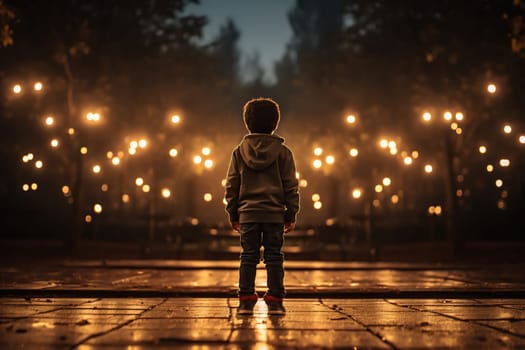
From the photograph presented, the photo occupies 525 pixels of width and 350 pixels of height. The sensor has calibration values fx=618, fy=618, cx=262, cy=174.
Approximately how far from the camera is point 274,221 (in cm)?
554

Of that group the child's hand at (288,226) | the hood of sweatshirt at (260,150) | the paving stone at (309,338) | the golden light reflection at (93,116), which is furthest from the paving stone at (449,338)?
the golden light reflection at (93,116)

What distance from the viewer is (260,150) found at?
5.69m

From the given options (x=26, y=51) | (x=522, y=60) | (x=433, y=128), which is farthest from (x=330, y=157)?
(x=26, y=51)

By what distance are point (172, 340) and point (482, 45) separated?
18851 millimetres

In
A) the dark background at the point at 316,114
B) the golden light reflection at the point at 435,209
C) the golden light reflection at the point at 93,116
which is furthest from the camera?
the golden light reflection at the point at 435,209

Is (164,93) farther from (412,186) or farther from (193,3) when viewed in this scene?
(412,186)

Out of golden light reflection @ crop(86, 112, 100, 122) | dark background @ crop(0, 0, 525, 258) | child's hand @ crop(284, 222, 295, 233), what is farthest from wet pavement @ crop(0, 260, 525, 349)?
golden light reflection @ crop(86, 112, 100, 122)

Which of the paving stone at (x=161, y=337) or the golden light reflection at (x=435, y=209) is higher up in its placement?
the golden light reflection at (x=435, y=209)

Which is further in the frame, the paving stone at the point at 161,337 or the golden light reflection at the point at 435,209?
the golden light reflection at the point at 435,209

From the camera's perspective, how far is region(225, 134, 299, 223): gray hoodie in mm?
5582

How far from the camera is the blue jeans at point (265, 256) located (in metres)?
5.50

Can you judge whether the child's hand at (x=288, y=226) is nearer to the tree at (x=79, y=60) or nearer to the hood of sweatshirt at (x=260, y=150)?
the hood of sweatshirt at (x=260, y=150)

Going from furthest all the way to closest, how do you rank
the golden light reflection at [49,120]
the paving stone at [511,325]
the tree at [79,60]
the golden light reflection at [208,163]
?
the golden light reflection at [208,163] → the golden light reflection at [49,120] → the tree at [79,60] → the paving stone at [511,325]

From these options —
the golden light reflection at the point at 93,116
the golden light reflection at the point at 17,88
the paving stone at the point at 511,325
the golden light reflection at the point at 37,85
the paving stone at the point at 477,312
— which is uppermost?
the golden light reflection at the point at 37,85
